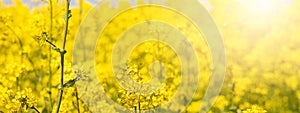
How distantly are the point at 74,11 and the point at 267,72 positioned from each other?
11.5 ft

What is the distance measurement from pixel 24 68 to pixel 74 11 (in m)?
3.79

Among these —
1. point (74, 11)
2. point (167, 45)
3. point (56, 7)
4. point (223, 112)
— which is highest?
point (74, 11)

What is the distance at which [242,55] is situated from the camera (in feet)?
22.9

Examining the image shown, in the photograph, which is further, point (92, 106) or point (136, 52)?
point (136, 52)

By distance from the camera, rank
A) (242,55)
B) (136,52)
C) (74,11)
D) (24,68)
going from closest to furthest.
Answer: (24,68) < (136,52) < (242,55) < (74,11)

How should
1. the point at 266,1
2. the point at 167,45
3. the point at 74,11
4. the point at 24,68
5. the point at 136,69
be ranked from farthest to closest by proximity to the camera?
the point at 74,11 → the point at 266,1 → the point at 167,45 → the point at 24,68 → the point at 136,69

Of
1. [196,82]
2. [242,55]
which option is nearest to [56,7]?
[196,82]

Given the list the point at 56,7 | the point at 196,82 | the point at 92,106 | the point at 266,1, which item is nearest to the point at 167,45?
the point at 196,82

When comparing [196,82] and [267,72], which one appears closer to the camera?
[196,82]

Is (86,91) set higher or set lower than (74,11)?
lower

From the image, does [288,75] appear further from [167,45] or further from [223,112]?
[167,45]

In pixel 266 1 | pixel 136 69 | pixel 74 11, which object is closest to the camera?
pixel 136 69

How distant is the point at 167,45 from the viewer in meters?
5.24

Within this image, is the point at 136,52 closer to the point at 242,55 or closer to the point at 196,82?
the point at 196,82
